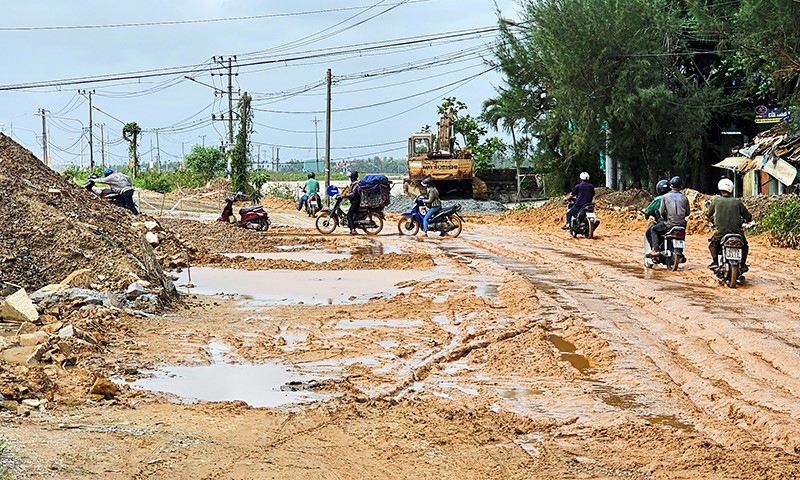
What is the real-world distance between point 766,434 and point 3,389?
17.8 feet

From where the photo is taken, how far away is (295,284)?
15.8 metres

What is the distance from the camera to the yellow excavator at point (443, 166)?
4250 centimetres

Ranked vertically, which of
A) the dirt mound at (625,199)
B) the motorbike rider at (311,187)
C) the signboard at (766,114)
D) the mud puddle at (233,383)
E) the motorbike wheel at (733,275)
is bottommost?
the mud puddle at (233,383)

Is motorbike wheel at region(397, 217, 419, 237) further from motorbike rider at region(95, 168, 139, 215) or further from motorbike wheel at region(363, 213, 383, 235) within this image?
motorbike rider at region(95, 168, 139, 215)

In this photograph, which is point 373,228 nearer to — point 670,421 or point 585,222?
point 585,222

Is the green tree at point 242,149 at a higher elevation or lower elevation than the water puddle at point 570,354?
higher

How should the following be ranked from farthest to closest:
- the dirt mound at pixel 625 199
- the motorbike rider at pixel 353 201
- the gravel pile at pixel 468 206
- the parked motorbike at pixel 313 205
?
1. the gravel pile at pixel 468 206
2. the parked motorbike at pixel 313 205
3. the dirt mound at pixel 625 199
4. the motorbike rider at pixel 353 201

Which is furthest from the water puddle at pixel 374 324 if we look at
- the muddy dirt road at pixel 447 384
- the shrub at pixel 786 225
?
the shrub at pixel 786 225

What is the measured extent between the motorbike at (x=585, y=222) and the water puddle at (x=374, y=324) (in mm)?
13592

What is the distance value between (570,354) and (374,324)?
2890mm

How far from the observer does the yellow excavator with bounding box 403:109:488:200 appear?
42500 mm

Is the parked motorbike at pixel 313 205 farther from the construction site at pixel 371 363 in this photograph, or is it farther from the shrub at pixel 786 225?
the shrub at pixel 786 225

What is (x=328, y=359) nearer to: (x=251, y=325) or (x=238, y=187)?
(x=251, y=325)

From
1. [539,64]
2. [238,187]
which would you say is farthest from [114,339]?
[238,187]
